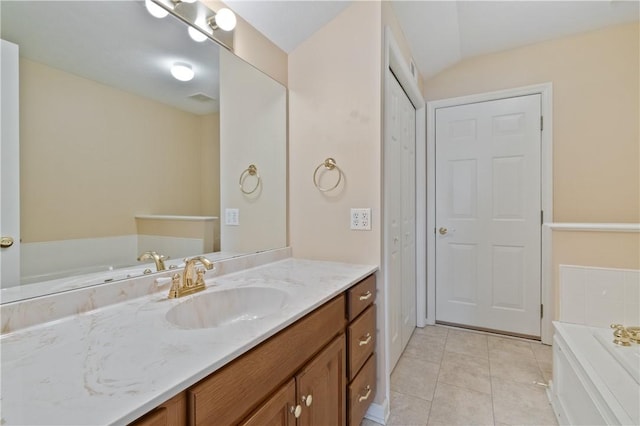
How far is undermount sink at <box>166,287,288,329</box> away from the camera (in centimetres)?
98

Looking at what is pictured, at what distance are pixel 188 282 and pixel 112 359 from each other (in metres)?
0.49

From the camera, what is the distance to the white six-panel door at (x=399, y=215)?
1.70 metres

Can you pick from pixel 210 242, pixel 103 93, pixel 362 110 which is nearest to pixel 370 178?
pixel 362 110

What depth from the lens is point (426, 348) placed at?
2.32 m

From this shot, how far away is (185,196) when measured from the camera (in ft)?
4.16

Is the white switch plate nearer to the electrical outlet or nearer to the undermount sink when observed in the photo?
the undermount sink

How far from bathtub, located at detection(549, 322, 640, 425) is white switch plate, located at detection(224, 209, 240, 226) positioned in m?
1.64

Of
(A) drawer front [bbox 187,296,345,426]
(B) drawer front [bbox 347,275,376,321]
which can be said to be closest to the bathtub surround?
(A) drawer front [bbox 187,296,345,426]

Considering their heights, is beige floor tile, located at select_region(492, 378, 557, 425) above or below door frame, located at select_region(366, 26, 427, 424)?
below

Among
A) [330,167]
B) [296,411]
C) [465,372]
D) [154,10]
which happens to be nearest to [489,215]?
[465,372]

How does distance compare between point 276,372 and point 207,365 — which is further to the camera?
point 276,372

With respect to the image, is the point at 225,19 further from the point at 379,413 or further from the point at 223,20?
the point at 379,413

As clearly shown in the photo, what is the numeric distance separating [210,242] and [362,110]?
102 cm

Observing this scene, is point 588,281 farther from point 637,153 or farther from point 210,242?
point 210,242
